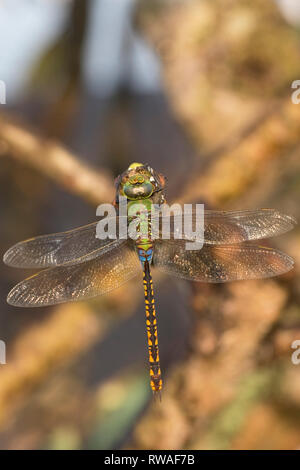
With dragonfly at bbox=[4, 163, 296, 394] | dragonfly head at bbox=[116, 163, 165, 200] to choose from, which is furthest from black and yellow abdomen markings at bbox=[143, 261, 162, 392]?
dragonfly head at bbox=[116, 163, 165, 200]

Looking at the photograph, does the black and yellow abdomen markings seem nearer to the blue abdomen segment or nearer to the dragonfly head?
the blue abdomen segment

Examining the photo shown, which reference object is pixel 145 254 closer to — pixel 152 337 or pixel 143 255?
pixel 143 255

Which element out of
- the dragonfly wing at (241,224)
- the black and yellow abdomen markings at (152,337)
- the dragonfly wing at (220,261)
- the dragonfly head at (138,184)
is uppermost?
the dragonfly head at (138,184)

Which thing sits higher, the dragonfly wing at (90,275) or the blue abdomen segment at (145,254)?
the blue abdomen segment at (145,254)

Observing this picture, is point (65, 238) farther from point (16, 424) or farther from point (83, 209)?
point (83, 209)

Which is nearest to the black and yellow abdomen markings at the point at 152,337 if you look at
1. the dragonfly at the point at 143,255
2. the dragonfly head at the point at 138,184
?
the dragonfly at the point at 143,255

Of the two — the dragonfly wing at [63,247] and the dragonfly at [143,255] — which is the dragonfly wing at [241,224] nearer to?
the dragonfly at [143,255]

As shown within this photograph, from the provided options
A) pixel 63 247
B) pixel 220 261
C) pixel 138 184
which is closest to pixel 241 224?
pixel 220 261

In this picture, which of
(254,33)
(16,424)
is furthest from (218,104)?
(16,424)
